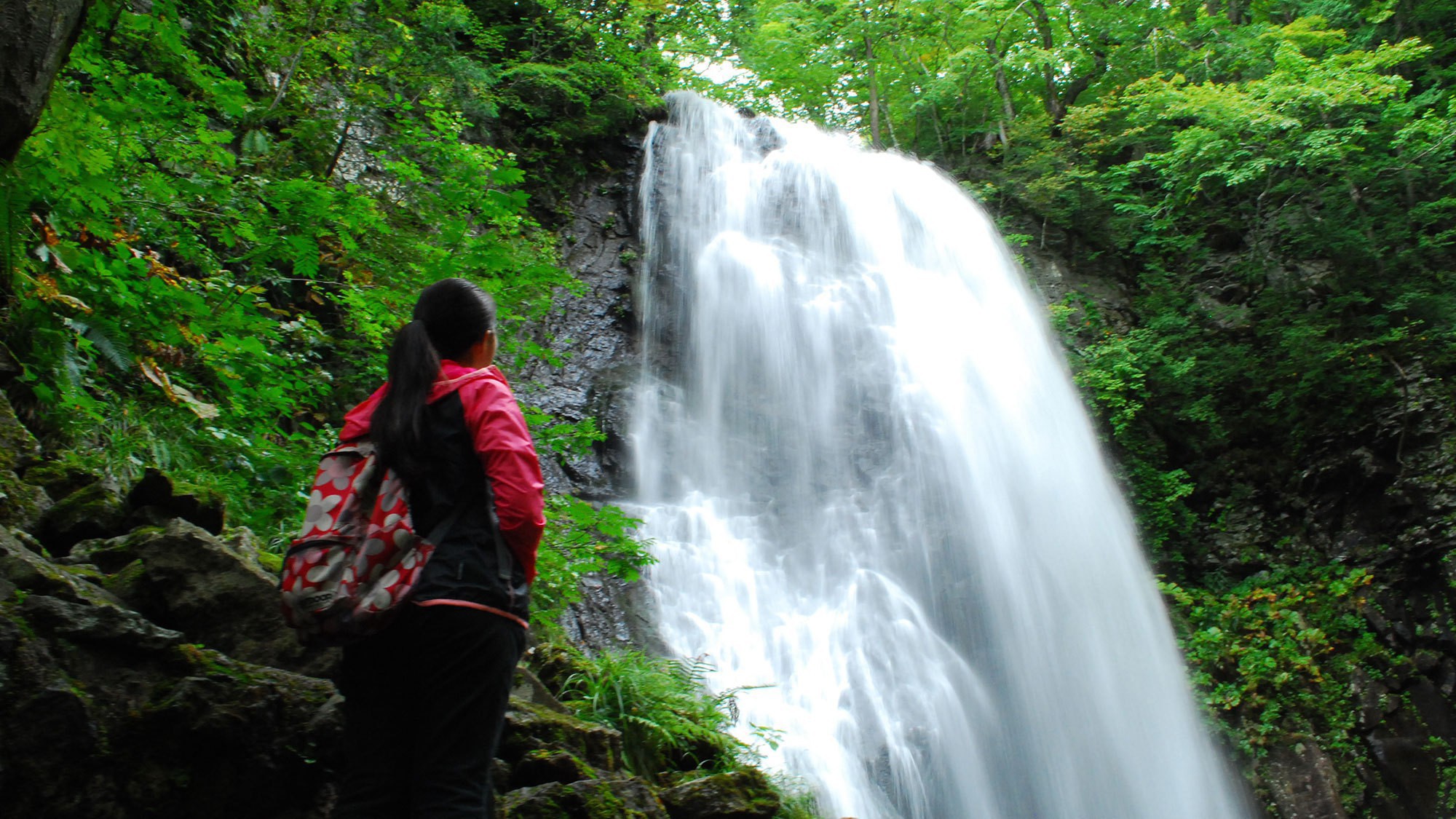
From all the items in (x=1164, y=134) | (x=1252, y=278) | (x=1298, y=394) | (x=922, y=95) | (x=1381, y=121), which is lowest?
(x=1298, y=394)

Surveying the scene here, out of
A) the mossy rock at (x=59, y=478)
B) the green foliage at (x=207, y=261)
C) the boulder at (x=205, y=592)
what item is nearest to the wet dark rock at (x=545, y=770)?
the boulder at (x=205, y=592)

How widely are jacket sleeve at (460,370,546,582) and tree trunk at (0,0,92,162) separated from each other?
6.91 ft

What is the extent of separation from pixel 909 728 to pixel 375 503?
648 cm

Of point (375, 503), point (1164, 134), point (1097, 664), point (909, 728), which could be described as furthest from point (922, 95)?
point (375, 503)

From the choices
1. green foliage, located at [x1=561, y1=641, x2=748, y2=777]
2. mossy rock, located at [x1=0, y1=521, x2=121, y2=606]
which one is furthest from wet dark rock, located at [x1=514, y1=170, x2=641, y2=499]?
mossy rock, located at [x1=0, y1=521, x2=121, y2=606]

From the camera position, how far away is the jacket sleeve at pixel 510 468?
72.1 inches

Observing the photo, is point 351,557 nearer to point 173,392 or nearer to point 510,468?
point 510,468

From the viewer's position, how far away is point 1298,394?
11.5 m

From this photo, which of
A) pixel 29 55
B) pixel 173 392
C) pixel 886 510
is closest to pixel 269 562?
pixel 173 392

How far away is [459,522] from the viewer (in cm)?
186

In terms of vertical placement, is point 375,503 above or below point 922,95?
below

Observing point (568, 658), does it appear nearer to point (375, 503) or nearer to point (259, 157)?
point (375, 503)

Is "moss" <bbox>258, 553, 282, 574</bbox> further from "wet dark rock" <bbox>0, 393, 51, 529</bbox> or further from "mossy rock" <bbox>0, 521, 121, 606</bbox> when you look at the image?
"mossy rock" <bbox>0, 521, 121, 606</bbox>

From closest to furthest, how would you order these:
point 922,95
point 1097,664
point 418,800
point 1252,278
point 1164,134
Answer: point 418,800, point 1097,664, point 1252,278, point 1164,134, point 922,95
